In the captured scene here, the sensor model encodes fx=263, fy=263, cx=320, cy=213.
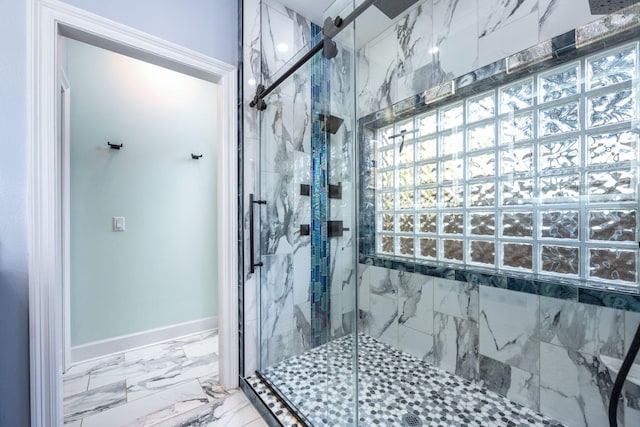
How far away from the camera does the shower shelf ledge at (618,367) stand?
1.13 m

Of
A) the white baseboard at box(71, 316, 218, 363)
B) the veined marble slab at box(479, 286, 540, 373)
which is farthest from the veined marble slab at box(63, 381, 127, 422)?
the veined marble slab at box(479, 286, 540, 373)

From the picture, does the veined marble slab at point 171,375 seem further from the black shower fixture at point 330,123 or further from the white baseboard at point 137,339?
the black shower fixture at point 330,123

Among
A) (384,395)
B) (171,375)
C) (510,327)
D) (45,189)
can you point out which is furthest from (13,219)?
(510,327)

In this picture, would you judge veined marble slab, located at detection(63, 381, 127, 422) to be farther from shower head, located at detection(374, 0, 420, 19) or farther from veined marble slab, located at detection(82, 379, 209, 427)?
shower head, located at detection(374, 0, 420, 19)

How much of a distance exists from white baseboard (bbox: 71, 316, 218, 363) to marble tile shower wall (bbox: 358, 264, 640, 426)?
1802 mm

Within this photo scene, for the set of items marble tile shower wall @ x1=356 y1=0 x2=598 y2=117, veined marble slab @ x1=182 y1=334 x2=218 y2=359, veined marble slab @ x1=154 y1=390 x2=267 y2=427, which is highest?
marble tile shower wall @ x1=356 y1=0 x2=598 y2=117

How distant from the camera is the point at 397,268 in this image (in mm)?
2174

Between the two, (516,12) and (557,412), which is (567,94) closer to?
(516,12)

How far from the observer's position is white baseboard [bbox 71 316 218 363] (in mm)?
1984

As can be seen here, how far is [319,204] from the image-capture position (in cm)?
143

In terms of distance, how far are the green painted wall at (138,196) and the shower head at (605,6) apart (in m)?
2.74

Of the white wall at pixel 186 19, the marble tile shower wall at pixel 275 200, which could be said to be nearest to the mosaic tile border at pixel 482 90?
the marble tile shower wall at pixel 275 200

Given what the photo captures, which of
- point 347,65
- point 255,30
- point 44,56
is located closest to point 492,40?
point 347,65

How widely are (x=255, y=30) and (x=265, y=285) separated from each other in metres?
1.73
